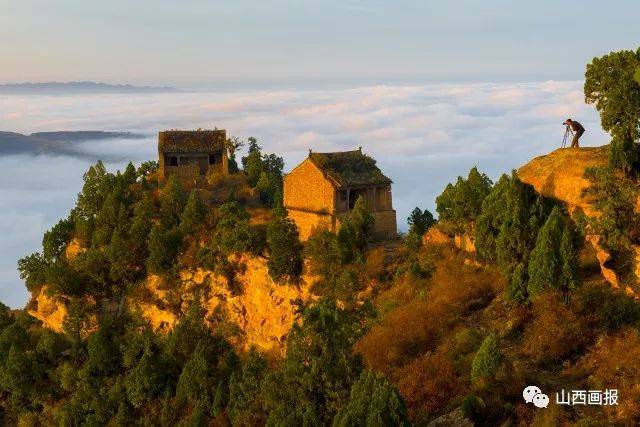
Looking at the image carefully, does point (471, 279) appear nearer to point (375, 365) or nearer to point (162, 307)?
point (375, 365)

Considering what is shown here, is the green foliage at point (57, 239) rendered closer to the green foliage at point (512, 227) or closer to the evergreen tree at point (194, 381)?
the evergreen tree at point (194, 381)

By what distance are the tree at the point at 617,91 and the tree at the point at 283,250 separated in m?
18.3

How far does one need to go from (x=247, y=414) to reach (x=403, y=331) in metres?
7.55

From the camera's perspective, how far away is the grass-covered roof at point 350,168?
148 feet

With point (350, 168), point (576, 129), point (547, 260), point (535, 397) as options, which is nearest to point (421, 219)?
point (350, 168)

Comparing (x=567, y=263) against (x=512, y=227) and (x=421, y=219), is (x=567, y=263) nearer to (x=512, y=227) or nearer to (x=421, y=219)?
(x=512, y=227)

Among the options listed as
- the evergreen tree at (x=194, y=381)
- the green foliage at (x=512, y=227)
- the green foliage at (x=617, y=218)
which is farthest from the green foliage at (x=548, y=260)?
the evergreen tree at (x=194, y=381)

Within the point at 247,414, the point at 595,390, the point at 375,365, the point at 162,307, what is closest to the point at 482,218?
the point at 375,365

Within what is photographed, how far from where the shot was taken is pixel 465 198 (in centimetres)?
3728

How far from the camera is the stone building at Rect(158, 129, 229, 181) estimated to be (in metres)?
57.1

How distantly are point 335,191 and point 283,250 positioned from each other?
532 centimetres

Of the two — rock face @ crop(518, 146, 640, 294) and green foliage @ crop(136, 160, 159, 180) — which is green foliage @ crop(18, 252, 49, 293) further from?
rock face @ crop(518, 146, 640, 294)

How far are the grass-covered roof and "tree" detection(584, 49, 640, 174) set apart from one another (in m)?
15.3

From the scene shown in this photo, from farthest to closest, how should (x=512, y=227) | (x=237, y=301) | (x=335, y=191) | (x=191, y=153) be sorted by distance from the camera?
(x=191, y=153)
(x=237, y=301)
(x=335, y=191)
(x=512, y=227)
